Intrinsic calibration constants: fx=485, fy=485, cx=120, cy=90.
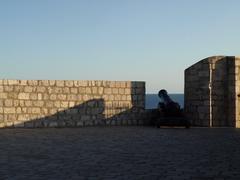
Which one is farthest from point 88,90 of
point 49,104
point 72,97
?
point 49,104

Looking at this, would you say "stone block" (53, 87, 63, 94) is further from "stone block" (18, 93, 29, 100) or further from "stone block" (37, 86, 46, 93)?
"stone block" (18, 93, 29, 100)

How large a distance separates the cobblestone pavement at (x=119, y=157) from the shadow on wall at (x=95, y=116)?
4.28 m

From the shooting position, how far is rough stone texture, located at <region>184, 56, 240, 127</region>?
1788cm

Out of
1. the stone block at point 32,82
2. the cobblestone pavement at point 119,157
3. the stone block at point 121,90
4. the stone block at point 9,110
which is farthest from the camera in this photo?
the stone block at point 121,90

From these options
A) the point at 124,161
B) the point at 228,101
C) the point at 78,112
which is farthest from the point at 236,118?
the point at 124,161

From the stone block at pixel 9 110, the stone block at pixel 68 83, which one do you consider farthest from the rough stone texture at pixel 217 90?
the stone block at pixel 9 110

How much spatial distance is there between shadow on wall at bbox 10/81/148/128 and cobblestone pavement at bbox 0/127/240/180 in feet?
14.0

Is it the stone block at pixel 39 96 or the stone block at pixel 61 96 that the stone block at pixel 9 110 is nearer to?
the stone block at pixel 39 96

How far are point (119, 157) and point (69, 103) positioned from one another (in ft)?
29.3

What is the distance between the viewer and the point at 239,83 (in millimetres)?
17922

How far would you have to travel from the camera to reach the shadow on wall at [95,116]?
17453 mm

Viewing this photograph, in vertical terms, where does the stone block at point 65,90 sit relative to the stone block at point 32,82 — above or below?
below

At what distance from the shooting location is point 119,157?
9016mm

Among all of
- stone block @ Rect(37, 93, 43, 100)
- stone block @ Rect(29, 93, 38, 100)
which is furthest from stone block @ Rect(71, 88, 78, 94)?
stone block @ Rect(29, 93, 38, 100)
